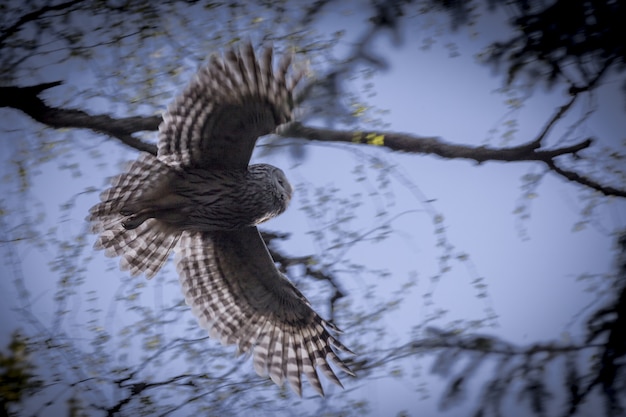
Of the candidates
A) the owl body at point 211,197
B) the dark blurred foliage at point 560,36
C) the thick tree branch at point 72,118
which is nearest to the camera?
the dark blurred foliage at point 560,36

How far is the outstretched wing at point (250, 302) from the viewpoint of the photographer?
10.8ft

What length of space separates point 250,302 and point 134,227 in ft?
2.76

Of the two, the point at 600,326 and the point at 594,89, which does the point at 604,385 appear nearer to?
the point at 600,326

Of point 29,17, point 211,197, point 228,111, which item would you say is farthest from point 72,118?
point 228,111

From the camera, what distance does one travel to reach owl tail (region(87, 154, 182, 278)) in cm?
284

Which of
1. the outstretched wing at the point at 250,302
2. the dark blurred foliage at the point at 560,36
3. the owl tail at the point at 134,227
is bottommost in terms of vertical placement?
the outstretched wing at the point at 250,302

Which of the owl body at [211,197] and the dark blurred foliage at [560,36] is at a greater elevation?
the dark blurred foliage at [560,36]

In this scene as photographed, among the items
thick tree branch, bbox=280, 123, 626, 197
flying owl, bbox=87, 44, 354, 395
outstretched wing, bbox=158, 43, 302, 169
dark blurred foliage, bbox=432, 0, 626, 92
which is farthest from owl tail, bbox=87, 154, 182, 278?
dark blurred foliage, bbox=432, 0, 626, 92

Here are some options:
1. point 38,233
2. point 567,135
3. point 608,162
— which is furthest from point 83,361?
point 608,162

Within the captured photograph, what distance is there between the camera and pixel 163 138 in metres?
2.74

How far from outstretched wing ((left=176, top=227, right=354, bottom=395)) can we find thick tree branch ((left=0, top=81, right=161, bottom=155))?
63 centimetres

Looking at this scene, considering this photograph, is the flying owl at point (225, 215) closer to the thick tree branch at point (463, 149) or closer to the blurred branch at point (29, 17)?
the thick tree branch at point (463, 149)

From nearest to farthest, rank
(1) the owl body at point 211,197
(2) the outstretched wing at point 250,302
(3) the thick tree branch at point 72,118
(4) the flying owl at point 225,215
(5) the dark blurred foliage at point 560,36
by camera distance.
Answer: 1. (4) the flying owl at point 225,215
2. (5) the dark blurred foliage at point 560,36
3. (1) the owl body at point 211,197
4. (3) the thick tree branch at point 72,118
5. (2) the outstretched wing at point 250,302

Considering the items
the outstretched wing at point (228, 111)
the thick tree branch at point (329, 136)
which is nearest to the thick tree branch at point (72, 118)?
the thick tree branch at point (329, 136)
